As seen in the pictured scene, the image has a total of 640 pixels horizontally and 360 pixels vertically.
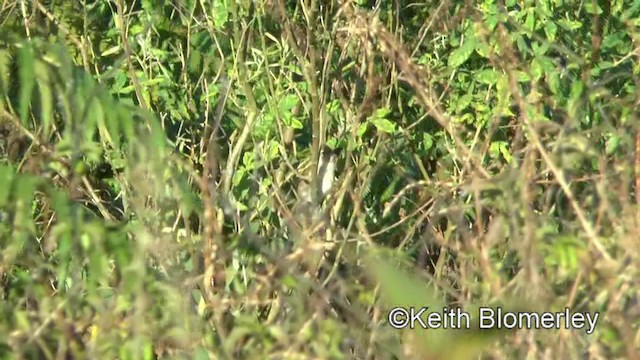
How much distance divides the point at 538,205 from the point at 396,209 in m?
1.27

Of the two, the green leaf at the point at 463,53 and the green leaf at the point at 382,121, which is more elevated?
the green leaf at the point at 463,53

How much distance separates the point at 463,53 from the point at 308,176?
0.71 metres

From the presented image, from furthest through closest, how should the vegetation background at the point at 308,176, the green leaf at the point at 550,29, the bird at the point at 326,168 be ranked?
the bird at the point at 326,168
the green leaf at the point at 550,29
the vegetation background at the point at 308,176

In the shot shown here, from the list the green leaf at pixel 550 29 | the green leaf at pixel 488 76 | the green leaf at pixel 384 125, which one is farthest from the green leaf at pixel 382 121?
the green leaf at pixel 550 29

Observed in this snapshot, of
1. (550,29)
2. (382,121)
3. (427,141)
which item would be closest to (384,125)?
(382,121)

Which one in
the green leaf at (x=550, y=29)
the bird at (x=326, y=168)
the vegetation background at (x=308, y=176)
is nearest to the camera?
the vegetation background at (x=308, y=176)

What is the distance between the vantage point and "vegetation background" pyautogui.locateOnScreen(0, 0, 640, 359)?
2.35 m

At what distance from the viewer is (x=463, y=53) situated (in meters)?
3.79

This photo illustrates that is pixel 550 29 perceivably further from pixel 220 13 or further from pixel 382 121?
pixel 220 13

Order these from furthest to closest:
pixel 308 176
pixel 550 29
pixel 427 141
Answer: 1. pixel 427 141
2. pixel 308 176
3. pixel 550 29

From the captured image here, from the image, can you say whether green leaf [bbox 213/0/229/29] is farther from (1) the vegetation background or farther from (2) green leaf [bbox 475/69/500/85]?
(2) green leaf [bbox 475/69/500/85]

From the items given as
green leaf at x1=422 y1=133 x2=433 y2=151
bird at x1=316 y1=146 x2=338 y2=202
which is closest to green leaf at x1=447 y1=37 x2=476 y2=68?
green leaf at x1=422 y1=133 x2=433 y2=151

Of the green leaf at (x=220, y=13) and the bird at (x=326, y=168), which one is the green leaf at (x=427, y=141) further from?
the green leaf at (x=220, y=13)

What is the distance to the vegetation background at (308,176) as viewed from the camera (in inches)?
92.7
